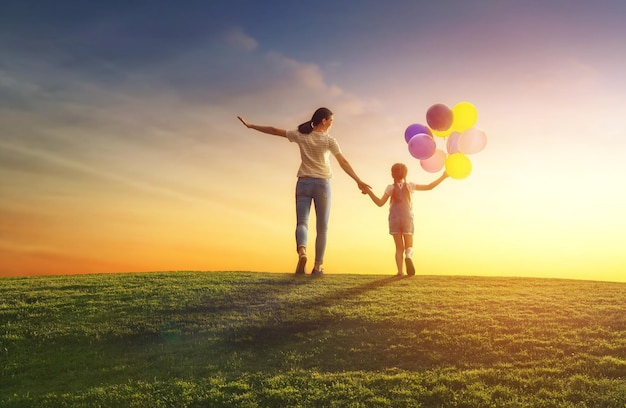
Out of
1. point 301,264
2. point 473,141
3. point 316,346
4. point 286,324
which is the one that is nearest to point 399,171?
point 473,141

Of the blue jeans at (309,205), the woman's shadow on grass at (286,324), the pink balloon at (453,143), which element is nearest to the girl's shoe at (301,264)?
the blue jeans at (309,205)

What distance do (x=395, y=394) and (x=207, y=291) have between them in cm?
720

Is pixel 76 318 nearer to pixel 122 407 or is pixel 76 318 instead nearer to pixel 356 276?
pixel 122 407

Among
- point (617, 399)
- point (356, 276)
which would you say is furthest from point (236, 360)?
point (356, 276)

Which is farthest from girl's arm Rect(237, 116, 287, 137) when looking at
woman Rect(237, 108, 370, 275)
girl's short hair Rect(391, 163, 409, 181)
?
girl's short hair Rect(391, 163, 409, 181)

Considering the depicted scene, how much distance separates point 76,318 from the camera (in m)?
12.8

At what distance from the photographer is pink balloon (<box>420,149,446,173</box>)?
15914 mm

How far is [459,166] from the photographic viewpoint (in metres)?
15.6

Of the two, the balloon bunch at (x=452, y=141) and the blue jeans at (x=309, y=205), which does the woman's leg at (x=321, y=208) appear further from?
the balloon bunch at (x=452, y=141)

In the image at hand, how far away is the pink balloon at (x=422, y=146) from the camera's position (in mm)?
15641

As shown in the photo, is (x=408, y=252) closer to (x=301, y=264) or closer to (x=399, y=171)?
(x=399, y=171)

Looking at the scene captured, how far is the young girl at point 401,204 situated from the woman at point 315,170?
5.97 feet

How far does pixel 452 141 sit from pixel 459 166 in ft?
2.43

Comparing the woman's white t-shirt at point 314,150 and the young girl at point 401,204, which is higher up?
the woman's white t-shirt at point 314,150
